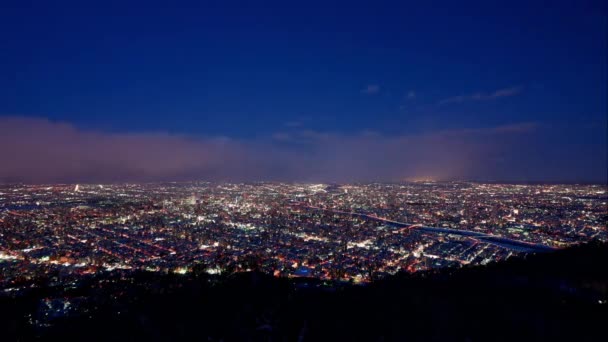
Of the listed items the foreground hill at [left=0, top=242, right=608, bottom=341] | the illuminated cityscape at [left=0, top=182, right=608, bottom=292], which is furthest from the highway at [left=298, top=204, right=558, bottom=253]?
the foreground hill at [left=0, top=242, right=608, bottom=341]

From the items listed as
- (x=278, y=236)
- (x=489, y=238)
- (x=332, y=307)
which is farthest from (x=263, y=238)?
(x=489, y=238)

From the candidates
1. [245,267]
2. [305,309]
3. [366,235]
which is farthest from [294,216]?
[305,309]

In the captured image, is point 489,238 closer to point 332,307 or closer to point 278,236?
point 278,236

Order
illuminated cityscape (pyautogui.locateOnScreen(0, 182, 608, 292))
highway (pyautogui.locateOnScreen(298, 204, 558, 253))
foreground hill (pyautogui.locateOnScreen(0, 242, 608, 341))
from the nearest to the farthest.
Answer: foreground hill (pyautogui.locateOnScreen(0, 242, 608, 341)) < illuminated cityscape (pyautogui.locateOnScreen(0, 182, 608, 292)) < highway (pyautogui.locateOnScreen(298, 204, 558, 253))

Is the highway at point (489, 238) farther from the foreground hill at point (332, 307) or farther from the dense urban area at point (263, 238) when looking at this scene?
the foreground hill at point (332, 307)

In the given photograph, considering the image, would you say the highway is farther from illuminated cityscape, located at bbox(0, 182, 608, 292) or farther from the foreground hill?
the foreground hill

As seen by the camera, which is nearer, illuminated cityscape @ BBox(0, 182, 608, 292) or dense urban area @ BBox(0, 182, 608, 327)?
dense urban area @ BBox(0, 182, 608, 327)

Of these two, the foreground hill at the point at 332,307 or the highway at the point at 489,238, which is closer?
the foreground hill at the point at 332,307

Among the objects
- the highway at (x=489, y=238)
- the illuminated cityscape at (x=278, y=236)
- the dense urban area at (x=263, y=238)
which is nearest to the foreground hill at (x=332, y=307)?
the dense urban area at (x=263, y=238)
